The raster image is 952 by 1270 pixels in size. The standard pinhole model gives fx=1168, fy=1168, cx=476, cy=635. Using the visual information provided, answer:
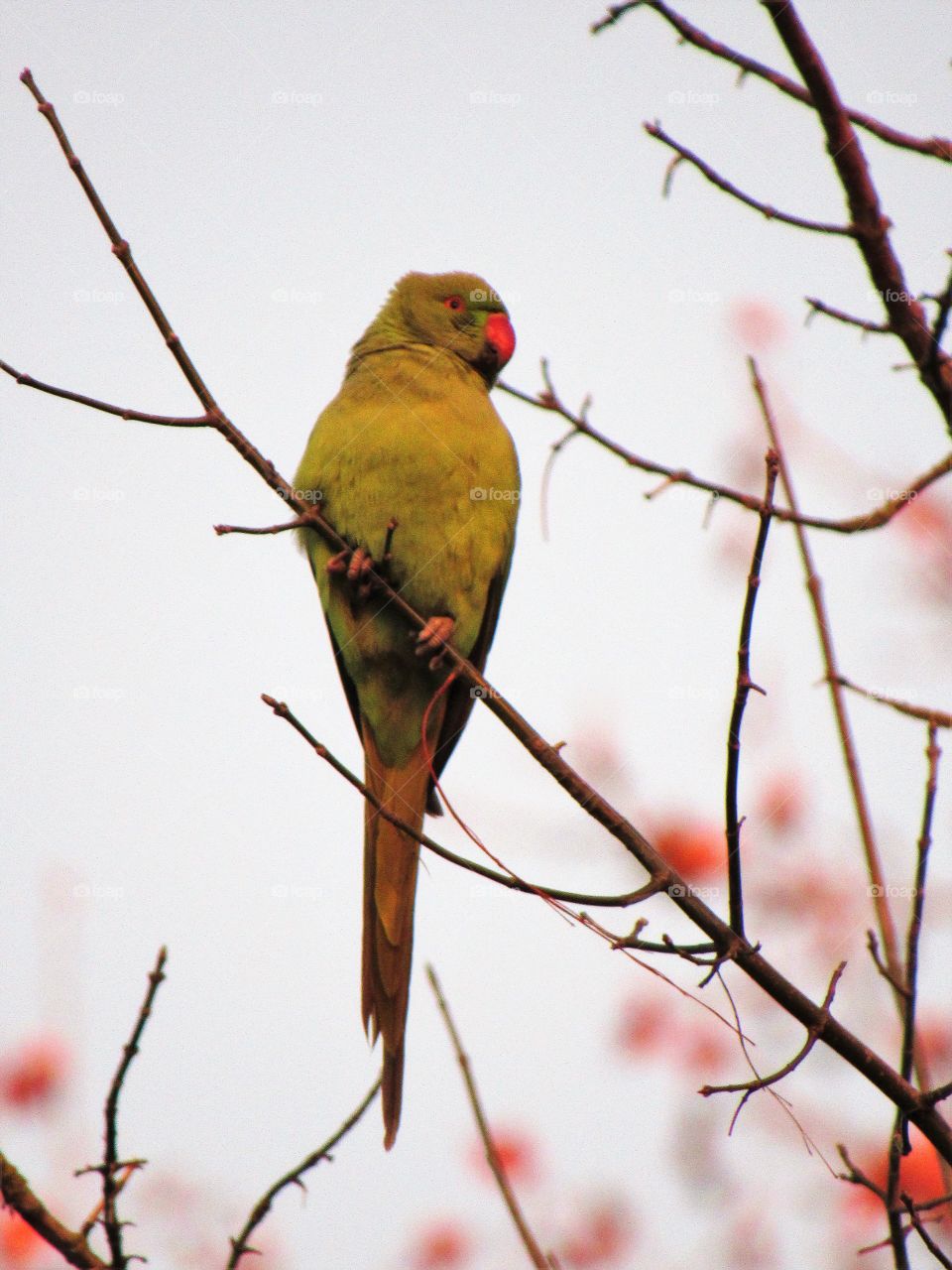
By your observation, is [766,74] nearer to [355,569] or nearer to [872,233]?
[872,233]

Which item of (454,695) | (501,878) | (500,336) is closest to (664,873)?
(501,878)

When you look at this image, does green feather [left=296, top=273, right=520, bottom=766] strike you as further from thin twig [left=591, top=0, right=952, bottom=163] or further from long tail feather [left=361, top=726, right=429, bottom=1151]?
thin twig [left=591, top=0, right=952, bottom=163]

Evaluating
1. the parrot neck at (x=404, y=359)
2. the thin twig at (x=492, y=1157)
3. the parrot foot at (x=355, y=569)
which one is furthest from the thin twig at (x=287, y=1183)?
the parrot neck at (x=404, y=359)

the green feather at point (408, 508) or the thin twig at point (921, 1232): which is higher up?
the green feather at point (408, 508)

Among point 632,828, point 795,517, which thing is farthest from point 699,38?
point 632,828

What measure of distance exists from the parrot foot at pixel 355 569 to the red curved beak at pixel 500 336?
138 cm

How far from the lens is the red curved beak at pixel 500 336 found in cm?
483

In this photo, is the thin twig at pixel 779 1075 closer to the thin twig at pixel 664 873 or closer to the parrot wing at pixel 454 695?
the thin twig at pixel 664 873

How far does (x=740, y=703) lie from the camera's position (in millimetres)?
2006

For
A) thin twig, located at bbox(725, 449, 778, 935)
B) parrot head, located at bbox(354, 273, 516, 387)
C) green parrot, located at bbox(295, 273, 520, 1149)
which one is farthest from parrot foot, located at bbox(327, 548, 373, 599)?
thin twig, located at bbox(725, 449, 778, 935)

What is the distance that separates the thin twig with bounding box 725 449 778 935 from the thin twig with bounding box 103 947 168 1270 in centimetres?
117

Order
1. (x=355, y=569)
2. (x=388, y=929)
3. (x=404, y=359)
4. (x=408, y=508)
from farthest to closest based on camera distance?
(x=404, y=359) → (x=408, y=508) → (x=355, y=569) → (x=388, y=929)

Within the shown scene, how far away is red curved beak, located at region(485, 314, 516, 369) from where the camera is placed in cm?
483

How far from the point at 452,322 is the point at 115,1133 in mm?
3507
